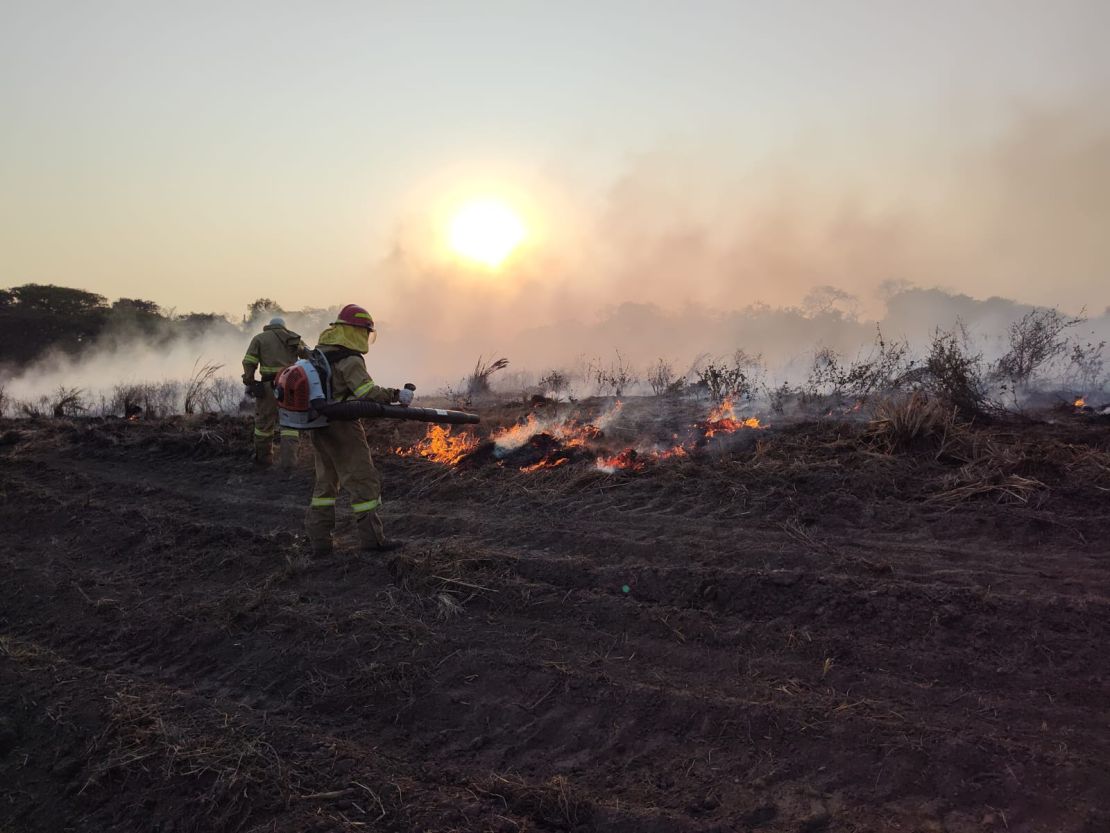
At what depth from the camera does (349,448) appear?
5.82 metres

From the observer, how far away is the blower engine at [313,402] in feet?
18.0

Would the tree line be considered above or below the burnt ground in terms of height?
above

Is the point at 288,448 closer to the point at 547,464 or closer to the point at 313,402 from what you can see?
the point at 547,464

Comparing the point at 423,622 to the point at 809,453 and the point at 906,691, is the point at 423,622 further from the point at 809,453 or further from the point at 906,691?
the point at 809,453

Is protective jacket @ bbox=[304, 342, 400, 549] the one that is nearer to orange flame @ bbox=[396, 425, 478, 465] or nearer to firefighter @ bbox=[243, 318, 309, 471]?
orange flame @ bbox=[396, 425, 478, 465]

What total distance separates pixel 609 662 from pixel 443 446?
19.5ft

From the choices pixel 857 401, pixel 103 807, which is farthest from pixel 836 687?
pixel 857 401

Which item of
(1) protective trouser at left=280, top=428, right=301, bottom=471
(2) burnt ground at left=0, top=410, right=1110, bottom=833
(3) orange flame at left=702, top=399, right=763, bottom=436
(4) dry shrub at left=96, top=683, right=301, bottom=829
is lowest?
(4) dry shrub at left=96, top=683, right=301, bottom=829

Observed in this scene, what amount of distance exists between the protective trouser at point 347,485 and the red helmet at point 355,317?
0.87 metres

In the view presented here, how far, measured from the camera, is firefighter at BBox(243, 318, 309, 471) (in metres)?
9.73

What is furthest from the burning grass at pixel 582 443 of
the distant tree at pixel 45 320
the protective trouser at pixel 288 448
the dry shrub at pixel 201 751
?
the distant tree at pixel 45 320

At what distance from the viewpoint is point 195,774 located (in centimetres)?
305

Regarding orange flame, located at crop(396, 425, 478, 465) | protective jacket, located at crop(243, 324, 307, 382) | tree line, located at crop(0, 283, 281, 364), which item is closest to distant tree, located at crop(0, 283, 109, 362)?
tree line, located at crop(0, 283, 281, 364)

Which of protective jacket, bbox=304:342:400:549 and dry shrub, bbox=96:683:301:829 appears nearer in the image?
dry shrub, bbox=96:683:301:829
